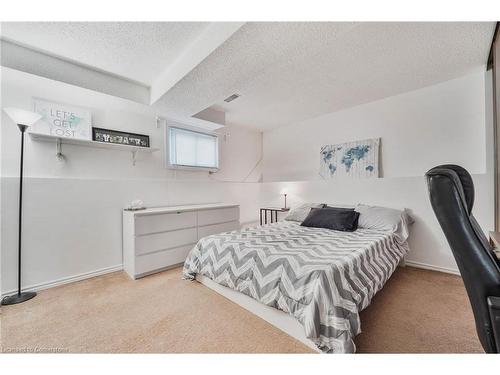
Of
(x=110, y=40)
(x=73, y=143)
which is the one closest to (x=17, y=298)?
(x=73, y=143)

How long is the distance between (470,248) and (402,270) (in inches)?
90.3

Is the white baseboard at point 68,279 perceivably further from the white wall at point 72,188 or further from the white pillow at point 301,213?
the white pillow at point 301,213

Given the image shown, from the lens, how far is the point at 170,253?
8.79 ft

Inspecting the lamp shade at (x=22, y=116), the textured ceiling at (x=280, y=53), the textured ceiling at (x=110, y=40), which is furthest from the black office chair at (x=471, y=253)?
the lamp shade at (x=22, y=116)

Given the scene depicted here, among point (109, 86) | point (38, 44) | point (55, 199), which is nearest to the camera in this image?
point (38, 44)

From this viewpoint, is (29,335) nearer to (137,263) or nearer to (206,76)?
(137,263)

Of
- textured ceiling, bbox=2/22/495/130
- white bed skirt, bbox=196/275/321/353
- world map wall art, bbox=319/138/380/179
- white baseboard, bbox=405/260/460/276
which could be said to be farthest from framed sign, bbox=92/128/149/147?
white baseboard, bbox=405/260/460/276

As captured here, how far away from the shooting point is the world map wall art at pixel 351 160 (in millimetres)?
3082

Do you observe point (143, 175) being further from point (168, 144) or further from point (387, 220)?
point (387, 220)

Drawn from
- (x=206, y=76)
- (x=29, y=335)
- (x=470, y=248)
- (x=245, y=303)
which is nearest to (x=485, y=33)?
(x=470, y=248)

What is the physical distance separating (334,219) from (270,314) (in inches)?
61.4

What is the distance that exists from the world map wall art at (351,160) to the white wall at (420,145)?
11 cm

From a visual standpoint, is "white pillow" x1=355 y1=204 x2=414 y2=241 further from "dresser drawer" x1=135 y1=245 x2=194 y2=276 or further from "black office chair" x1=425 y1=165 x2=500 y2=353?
"dresser drawer" x1=135 y1=245 x2=194 y2=276

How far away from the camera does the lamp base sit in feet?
6.06
